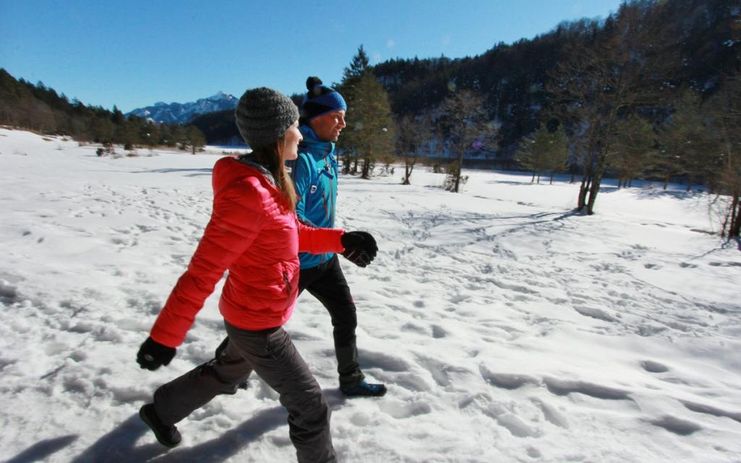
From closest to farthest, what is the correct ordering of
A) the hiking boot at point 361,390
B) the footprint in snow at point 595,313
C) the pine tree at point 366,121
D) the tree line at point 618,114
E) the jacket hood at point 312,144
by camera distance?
the jacket hood at point 312,144 → the hiking boot at point 361,390 → the footprint in snow at point 595,313 → the tree line at point 618,114 → the pine tree at point 366,121

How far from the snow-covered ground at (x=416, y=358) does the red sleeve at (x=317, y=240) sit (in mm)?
1109

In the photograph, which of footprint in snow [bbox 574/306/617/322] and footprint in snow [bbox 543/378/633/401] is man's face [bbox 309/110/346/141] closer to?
footprint in snow [bbox 543/378/633/401]

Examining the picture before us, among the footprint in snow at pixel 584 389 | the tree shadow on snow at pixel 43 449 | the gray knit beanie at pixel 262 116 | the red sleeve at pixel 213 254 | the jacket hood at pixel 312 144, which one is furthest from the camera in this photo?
the footprint in snow at pixel 584 389

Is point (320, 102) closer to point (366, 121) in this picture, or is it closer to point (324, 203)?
point (324, 203)

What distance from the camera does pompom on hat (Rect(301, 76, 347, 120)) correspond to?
224 centimetres

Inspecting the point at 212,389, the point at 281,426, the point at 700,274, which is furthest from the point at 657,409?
the point at 700,274

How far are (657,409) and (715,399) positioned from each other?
2.18 feet

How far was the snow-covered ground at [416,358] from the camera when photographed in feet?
6.84

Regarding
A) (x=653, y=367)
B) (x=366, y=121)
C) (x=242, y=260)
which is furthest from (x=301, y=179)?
(x=366, y=121)

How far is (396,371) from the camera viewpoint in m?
2.83

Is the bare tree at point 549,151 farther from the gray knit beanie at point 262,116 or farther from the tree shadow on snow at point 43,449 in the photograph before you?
the tree shadow on snow at point 43,449

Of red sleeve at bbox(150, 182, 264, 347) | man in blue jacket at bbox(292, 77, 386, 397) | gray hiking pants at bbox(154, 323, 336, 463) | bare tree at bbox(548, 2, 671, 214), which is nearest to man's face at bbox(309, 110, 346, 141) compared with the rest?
man in blue jacket at bbox(292, 77, 386, 397)

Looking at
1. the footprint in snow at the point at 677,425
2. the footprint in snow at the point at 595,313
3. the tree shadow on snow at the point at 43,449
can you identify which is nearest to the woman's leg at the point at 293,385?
the tree shadow on snow at the point at 43,449

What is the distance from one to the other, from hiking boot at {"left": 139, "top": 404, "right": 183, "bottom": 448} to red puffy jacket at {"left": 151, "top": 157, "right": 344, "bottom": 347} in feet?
2.35
